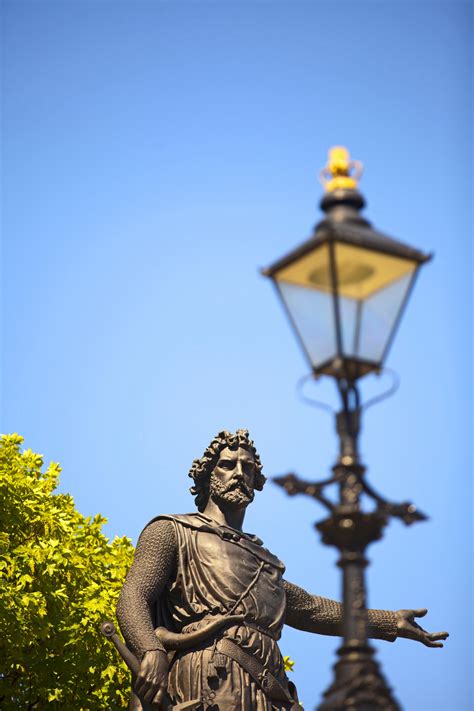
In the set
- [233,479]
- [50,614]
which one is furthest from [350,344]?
[50,614]

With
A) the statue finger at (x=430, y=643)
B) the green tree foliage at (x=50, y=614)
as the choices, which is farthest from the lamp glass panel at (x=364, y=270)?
the green tree foliage at (x=50, y=614)

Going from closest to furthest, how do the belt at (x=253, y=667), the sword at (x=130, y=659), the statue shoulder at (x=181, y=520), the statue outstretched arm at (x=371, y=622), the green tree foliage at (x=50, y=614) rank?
1. the sword at (x=130, y=659)
2. the belt at (x=253, y=667)
3. the statue shoulder at (x=181, y=520)
4. the statue outstretched arm at (x=371, y=622)
5. the green tree foliage at (x=50, y=614)

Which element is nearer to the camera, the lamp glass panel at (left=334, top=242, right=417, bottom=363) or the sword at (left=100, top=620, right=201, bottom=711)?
the lamp glass panel at (left=334, top=242, right=417, bottom=363)

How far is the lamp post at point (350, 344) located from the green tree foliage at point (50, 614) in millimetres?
12238

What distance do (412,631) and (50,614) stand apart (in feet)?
29.9

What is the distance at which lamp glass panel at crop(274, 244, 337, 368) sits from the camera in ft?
20.9

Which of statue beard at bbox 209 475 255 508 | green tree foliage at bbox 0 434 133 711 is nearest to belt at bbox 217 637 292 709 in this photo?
statue beard at bbox 209 475 255 508

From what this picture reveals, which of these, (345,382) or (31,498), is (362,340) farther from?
(31,498)

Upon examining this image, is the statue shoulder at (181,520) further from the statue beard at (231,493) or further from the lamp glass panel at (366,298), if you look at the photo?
the lamp glass panel at (366,298)

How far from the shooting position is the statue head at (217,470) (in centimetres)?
1077

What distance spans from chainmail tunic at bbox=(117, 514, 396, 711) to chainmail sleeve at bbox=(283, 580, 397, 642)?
0.40 feet

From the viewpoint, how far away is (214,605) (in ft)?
32.5

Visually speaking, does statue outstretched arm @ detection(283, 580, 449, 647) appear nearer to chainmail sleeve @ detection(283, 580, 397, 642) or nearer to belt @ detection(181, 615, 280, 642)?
chainmail sleeve @ detection(283, 580, 397, 642)

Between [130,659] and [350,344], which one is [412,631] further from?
[350,344]
